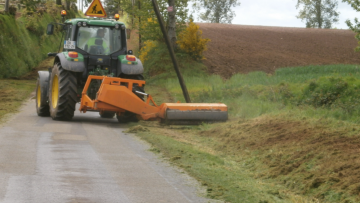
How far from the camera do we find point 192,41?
1105 inches

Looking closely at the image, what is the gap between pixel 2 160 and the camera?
7984 mm

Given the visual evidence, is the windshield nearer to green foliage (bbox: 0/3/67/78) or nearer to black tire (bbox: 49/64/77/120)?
black tire (bbox: 49/64/77/120)

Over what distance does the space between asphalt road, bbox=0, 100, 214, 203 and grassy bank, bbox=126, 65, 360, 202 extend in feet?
1.53

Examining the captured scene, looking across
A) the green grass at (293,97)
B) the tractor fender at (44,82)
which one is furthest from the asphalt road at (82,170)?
the green grass at (293,97)

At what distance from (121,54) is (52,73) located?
191cm

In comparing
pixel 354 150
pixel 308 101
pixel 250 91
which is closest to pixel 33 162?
pixel 354 150

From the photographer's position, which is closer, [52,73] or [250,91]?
[52,73]

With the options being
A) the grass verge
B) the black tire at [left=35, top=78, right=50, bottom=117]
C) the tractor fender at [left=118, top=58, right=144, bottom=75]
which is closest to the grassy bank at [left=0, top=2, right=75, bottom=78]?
the grass verge

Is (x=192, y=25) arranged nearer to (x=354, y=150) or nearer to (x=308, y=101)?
(x=308, y=101)

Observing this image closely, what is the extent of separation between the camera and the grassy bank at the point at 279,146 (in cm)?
688

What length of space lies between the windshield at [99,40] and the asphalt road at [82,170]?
3.13m

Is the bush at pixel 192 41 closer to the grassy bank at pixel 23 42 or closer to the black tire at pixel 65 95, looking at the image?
the grassy bank at pixel 23 42

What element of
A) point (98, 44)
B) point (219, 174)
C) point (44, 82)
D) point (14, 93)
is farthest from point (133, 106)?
point (14, 93)

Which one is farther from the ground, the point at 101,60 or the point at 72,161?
the point at 101,60
